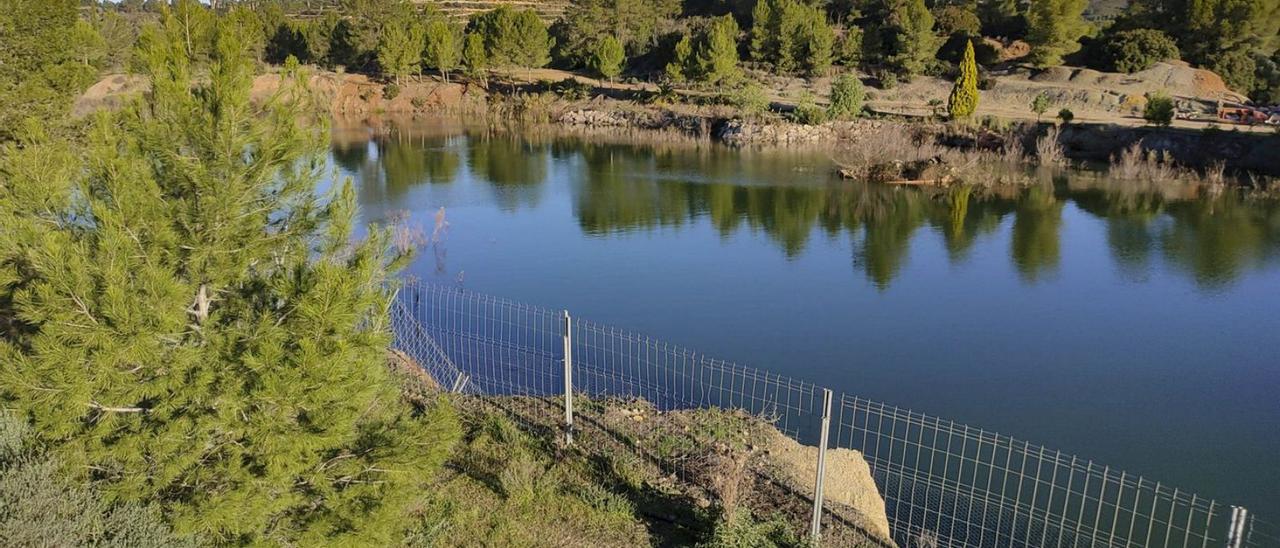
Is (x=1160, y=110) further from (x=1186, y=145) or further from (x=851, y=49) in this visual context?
(x=851, y=49)

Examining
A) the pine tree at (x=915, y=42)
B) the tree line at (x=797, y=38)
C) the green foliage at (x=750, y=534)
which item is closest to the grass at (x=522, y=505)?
the green foliage at (x=750, y=534)

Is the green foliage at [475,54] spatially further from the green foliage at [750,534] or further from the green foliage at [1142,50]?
the green foliage at [750,534]

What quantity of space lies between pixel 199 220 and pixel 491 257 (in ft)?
42.6

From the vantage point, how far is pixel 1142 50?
Answer: 132 ft

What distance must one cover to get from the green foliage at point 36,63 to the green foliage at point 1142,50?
40089mm

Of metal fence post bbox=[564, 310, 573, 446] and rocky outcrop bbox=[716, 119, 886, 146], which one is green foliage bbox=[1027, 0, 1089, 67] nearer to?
rocky outcrop bbox=[716, 119, 886, 146]

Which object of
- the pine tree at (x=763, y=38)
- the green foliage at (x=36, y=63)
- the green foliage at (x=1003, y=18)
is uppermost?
the green foliage at (x=1003, y=18)

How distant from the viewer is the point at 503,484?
654 cm

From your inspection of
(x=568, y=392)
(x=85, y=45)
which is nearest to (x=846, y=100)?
(x=85, y=45)

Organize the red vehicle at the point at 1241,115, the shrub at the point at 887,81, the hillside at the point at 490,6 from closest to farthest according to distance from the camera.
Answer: the red vehicle at the point at 1241,115
the shrub at the point at 887,81
the hillside at the point at 490,6

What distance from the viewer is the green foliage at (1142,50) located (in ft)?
130

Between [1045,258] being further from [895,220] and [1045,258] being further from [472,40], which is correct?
[472,40]

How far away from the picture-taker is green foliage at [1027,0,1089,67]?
42.1 meters

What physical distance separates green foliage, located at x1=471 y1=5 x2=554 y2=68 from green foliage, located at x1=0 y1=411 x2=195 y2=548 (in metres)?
48.2
